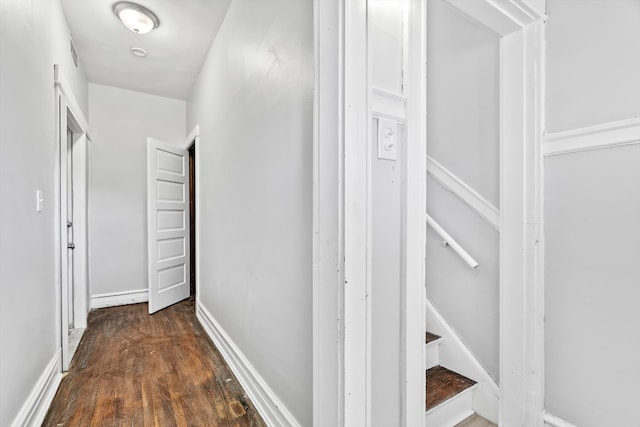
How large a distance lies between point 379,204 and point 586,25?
129 centimetres

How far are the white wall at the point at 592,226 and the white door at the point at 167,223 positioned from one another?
3.47 m

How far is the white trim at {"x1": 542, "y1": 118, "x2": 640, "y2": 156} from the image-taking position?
1249 millimetres

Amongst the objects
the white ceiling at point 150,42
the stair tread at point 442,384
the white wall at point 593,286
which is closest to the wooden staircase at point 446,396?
the stair tread at point 442,384

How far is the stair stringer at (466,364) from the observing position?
5.44 feet

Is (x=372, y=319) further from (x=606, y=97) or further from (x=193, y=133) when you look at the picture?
(x=193, y=133)

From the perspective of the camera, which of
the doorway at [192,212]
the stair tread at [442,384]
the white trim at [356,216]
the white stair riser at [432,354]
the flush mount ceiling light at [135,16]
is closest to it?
the white trim at [356,216]

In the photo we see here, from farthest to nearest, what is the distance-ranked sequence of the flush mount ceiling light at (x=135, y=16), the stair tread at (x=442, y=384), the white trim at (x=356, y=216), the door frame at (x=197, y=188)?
the door frame at (x=197, y=188)
the flush mount ceiling light at (x=135, y=16)
the stair tread at (x=442, y=384)
the white trim at (x=356, y=216)

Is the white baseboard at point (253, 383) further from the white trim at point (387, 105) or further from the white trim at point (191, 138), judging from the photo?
the white trim at point (191, 138)

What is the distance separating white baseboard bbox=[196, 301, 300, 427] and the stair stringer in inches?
39.4

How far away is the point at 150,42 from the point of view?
287cm

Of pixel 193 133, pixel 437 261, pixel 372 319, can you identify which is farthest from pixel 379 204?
pixel 193 133

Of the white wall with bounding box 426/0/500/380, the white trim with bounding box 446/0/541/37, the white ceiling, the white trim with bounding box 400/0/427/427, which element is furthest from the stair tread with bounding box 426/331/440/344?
the white ceiling

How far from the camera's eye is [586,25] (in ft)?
4.48

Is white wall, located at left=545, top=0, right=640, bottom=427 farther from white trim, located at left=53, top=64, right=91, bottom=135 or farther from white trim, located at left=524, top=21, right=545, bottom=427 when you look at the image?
white trim, located at left=53, top=64, right=91, bottom=135
